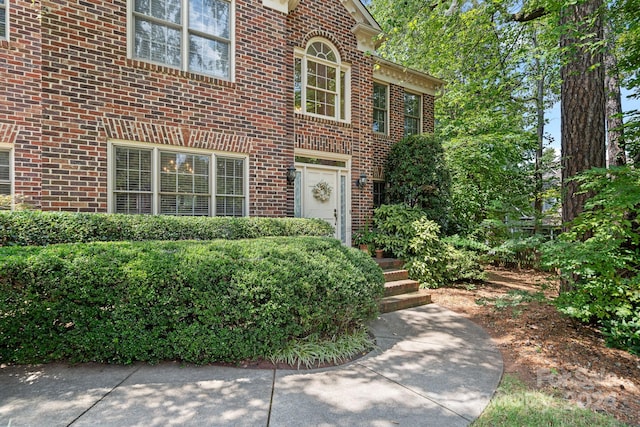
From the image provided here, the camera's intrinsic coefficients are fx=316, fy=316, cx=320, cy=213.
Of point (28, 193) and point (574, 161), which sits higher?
point (574, 161)

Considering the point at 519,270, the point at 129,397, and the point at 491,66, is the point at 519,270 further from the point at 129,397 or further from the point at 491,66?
the point at 129,397

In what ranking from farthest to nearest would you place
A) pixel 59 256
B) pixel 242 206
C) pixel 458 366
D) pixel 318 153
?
pixel 318 153, pixel 242 206, pixel 458 366, pixel 59 256

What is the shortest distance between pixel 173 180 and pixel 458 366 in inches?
203

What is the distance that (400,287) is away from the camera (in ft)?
20.2

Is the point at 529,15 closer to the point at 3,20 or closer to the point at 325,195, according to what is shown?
the point at 325,195

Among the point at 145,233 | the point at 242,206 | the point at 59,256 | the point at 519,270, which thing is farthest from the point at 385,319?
the point at 519,270

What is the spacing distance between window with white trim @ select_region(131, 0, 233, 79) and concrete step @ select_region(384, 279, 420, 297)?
5135 mm

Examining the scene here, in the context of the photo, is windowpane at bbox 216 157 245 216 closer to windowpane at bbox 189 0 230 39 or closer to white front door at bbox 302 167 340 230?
white front door at bbox 302 167 340 230

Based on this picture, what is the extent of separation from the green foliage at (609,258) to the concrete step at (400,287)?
2584mm

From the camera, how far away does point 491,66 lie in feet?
29.9

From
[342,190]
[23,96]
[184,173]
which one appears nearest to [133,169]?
[184,173]

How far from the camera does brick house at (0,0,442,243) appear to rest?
15.0ft

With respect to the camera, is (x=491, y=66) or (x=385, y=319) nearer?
(x=385, y=319)

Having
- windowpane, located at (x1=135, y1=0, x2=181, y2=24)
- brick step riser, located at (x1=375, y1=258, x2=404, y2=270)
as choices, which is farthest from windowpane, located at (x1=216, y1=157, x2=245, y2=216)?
brick step riser, located at (x1=375, y1=258, x2=404, y2=270)
